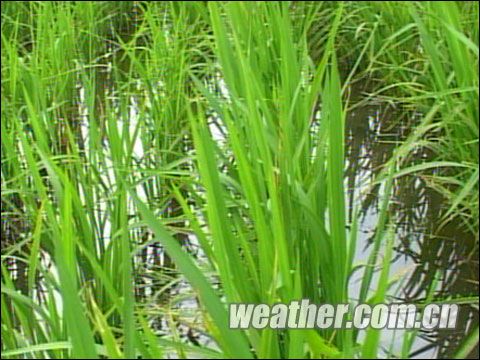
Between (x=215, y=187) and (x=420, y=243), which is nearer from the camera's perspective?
(x=215, y=187)

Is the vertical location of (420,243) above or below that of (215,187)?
below

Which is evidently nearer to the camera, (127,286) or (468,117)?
(127,286)

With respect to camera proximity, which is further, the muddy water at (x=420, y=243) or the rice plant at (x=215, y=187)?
the muddy water at (x=420, y=243)

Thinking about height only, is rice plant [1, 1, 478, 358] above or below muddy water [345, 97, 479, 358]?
above

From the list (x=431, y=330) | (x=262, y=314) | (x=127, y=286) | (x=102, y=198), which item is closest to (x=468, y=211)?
(x=431, y=330)

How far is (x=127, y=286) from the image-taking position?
2.83ft

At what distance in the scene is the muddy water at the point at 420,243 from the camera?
63.0 inches

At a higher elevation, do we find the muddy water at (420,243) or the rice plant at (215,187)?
the rice plant at (215,187)

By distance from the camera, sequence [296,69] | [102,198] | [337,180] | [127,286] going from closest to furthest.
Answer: [127,286] < [337,180] < [296,69] < [102,198]

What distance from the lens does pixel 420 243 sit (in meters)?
1.89

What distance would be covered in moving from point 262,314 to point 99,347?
214 millimetres

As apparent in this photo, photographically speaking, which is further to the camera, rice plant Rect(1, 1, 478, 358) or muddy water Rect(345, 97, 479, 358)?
muddy water Rect(345, 97, 479, 358)

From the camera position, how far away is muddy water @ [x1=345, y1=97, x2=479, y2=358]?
160cm

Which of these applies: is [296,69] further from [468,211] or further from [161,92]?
[161,92]
